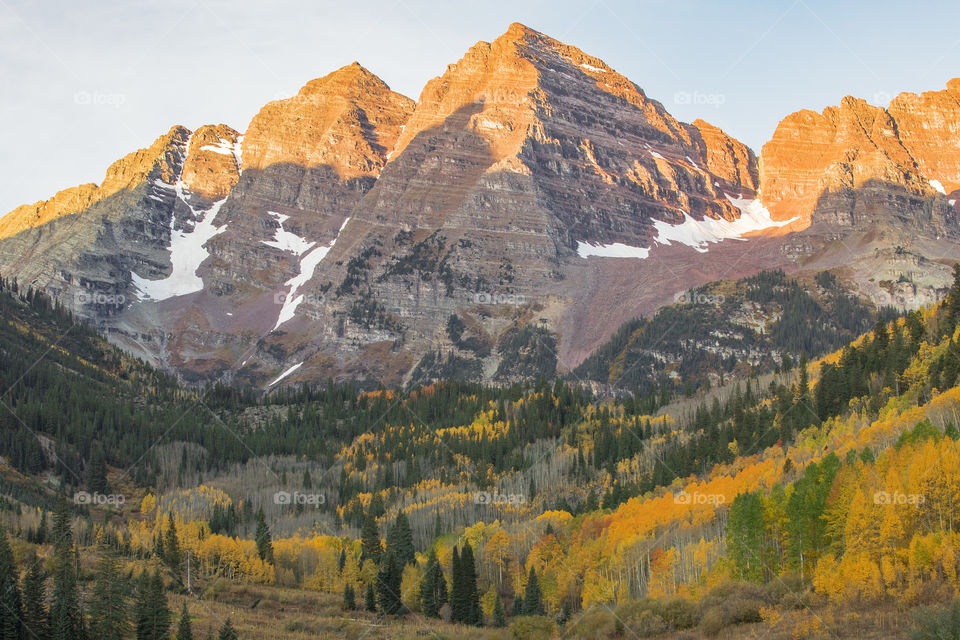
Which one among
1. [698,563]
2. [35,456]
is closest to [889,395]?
[698,563]

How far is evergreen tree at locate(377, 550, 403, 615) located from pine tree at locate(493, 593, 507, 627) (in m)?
10.8

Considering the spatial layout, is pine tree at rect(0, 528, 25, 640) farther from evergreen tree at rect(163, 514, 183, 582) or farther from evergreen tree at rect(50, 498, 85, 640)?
evergreen tree at rect(163, 514, 183, 582)

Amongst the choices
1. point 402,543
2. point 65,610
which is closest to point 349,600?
point 402,543

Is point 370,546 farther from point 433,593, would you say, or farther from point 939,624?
point 939,624

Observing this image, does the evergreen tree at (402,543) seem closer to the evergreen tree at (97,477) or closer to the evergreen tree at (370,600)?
the evergreen tree at (370,600)

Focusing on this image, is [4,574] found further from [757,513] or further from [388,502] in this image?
[388,502]

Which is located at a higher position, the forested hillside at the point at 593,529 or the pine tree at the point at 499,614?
the forested hillside at the point at 593,529

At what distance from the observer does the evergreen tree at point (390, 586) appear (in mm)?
117500

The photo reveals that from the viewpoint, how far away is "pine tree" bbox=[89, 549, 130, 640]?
284 ft

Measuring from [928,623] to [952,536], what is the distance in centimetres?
1508

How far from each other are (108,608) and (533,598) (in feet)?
157

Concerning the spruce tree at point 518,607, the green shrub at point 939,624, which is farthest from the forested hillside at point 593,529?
the spruce tree at point 518,607

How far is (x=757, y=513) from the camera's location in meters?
99.9

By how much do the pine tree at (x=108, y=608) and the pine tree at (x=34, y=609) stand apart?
379 cm
